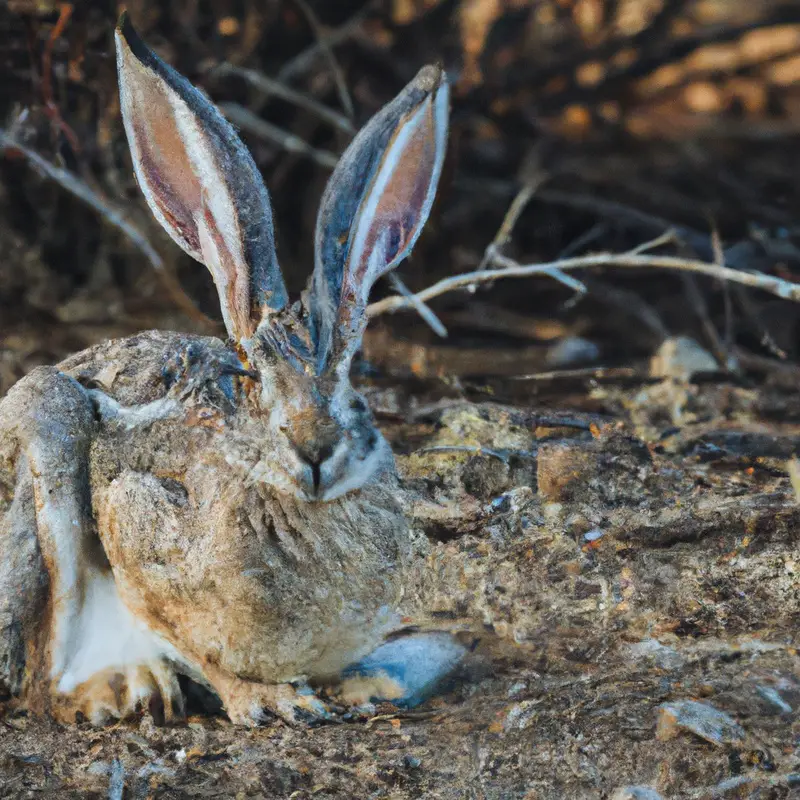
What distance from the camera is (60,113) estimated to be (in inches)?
147

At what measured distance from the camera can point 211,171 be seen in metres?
1.94

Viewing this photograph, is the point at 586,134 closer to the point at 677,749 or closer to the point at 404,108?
the point at 404,108

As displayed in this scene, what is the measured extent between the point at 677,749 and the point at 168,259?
9.06 feet

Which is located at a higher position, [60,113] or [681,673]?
[60,113]

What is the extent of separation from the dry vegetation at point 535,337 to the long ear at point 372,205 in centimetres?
49

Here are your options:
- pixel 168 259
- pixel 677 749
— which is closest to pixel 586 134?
pixel 168 259

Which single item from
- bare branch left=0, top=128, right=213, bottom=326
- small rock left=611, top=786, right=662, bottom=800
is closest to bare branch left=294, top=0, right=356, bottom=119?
bare branch left=0, top=128, right=213, bottom=326

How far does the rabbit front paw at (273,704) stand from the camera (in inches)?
79.9

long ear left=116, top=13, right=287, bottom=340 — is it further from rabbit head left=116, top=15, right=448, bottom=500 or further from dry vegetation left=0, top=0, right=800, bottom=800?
dry vegetation left=0, top=0, right=800, bottom=800

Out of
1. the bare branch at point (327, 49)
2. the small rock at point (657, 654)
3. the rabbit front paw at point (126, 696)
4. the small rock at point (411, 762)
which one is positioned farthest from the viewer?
the bare branch at point (327, 49)

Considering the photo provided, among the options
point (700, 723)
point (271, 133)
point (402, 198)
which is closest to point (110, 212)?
point (271, 133)

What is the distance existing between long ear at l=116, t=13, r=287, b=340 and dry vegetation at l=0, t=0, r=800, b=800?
59 cm

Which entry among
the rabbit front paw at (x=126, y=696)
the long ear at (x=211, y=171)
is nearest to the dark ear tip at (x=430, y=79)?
the long ear at (x=211, y=171)

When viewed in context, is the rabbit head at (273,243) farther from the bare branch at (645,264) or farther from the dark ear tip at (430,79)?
the bare branch at (645,264)
